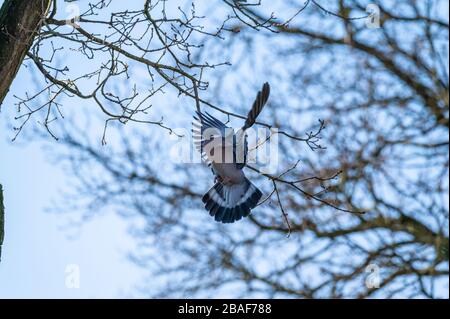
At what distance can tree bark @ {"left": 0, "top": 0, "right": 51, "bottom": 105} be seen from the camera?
538cm

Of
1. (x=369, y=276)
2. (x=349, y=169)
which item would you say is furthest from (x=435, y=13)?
(x=369, y=276)

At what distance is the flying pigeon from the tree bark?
103 cm

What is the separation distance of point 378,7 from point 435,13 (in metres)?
0.77

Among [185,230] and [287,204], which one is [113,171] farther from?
[287,204]

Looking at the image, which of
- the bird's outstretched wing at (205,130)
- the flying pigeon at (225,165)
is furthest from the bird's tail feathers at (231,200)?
the bird's outstretched wing at (205,130)

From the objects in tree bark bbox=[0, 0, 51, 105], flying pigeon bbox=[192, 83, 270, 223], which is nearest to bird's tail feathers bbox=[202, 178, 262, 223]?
flying pigeon bbox=[192, 83, 270, 223]

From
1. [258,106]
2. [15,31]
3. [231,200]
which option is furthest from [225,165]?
[15,31]

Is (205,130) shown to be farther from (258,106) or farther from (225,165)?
(258,106)

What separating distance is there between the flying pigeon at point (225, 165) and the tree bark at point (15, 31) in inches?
40.4

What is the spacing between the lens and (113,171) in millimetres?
14250

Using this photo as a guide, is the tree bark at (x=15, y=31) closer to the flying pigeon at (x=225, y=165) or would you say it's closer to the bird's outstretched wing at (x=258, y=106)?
the flying pigeon at (x=225, y=165)

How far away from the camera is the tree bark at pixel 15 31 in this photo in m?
5.38

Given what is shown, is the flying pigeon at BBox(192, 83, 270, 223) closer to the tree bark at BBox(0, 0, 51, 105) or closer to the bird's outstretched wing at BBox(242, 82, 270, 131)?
the bird's outstretched wing at BBox(242, 82, 270, 131)
